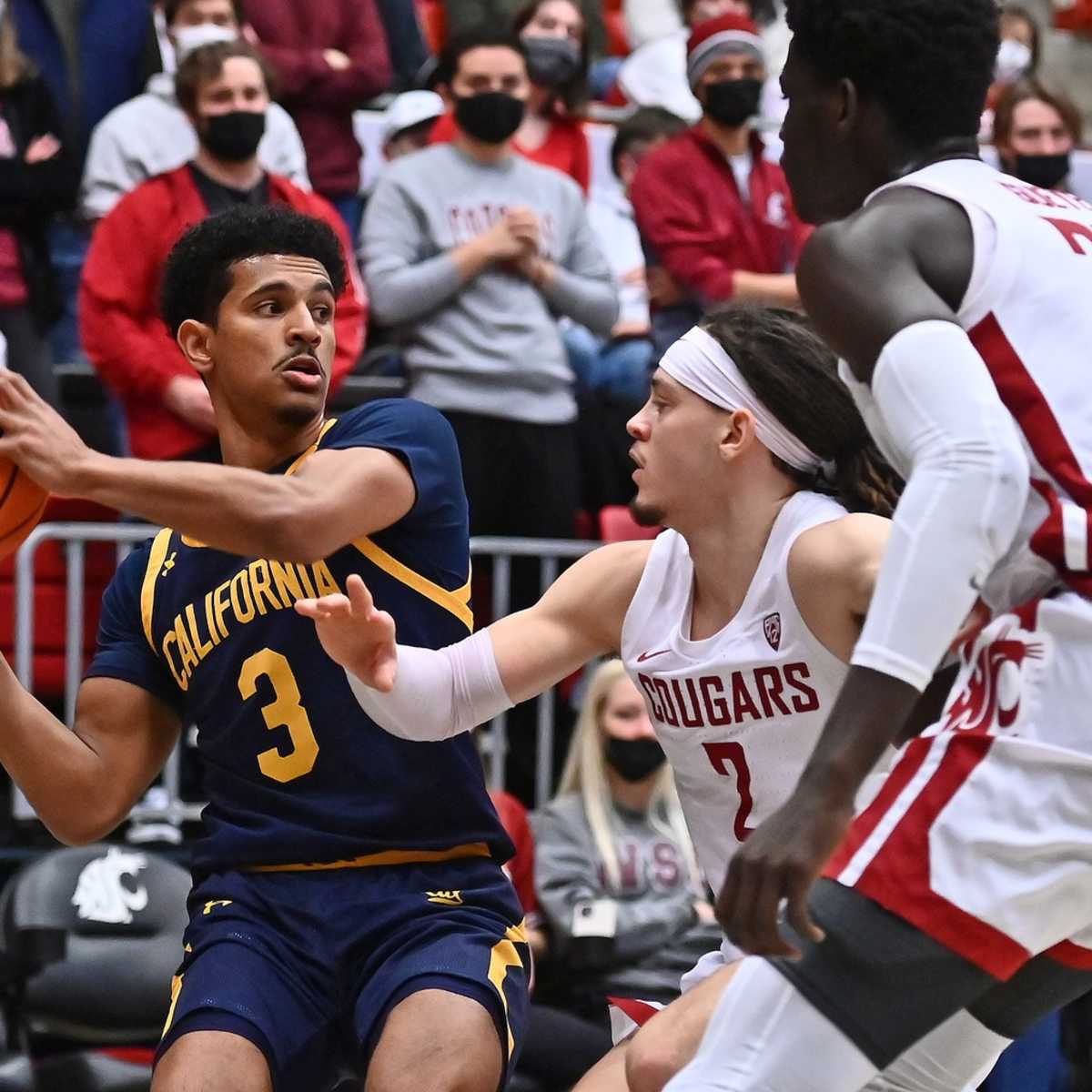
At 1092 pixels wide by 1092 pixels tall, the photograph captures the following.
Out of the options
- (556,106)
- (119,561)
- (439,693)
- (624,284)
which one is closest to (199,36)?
(556,106)

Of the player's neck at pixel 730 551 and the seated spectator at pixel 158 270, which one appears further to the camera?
the seated spectator at pixel 158 270

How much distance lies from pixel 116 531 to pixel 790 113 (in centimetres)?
425

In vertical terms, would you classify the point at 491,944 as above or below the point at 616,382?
above

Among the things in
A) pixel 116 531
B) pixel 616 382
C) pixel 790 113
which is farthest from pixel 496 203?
pixel 790 113

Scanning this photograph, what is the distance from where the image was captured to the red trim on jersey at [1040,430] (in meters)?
2.72

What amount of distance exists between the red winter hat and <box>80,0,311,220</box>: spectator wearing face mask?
156 centimetres

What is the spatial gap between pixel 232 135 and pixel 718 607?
3707 millimetres

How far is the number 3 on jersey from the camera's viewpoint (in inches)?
155

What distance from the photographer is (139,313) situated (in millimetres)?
6648

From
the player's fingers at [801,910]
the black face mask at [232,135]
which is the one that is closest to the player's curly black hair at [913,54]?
the player's fingers at [801,910]

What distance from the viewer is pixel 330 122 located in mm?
8016

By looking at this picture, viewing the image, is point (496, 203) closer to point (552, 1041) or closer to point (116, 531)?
point (116, 531)

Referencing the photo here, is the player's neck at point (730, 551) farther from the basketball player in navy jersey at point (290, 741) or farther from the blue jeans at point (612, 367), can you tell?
the blue jeans at point (612, 367)

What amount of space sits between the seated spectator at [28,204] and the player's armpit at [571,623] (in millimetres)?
3476
